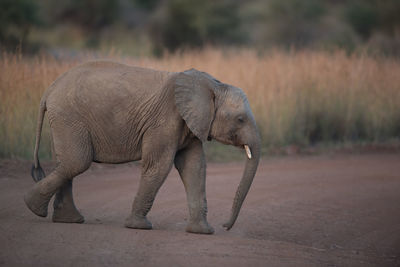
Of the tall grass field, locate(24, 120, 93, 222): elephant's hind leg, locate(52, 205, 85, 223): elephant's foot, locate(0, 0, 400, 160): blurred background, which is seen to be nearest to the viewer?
locate(24, 120, 93, 222): elephant's hind leg

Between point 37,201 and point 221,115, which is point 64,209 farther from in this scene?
point 221,115

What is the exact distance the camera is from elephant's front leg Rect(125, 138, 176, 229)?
18.8 feet

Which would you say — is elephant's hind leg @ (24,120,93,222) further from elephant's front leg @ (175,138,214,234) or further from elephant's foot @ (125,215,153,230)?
elephant's front leg @ (175,138,214,234)

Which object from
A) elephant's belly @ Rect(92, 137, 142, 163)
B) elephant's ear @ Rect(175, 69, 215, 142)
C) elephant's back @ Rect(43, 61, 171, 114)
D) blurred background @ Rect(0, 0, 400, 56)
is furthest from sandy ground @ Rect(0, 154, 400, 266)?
blurred background @ Rect(0, 0, 400, 56)

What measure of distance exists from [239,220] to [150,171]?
163 centimetres

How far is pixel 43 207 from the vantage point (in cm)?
593

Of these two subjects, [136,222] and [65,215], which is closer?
[136,222]

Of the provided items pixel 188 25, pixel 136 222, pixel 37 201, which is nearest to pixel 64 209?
pixel 37 201

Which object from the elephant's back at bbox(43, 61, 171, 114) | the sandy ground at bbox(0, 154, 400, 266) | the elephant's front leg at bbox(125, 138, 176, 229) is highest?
the elephant's back at bbox(43, 61, 171, 114)

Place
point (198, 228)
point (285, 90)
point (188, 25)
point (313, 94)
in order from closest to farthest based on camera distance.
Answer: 1. point (198, 228)
2. point (285, 90)
3. point (313, 94)
4. point (188, 25)

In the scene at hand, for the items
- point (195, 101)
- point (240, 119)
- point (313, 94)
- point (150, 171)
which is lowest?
point (313, 94)

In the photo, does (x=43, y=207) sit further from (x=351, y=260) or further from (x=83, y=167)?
(x=351, y=260)

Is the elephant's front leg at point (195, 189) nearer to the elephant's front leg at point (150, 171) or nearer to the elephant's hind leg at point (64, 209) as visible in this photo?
the elephant's front leg at point (150, 171)

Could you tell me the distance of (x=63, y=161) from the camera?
578cm
